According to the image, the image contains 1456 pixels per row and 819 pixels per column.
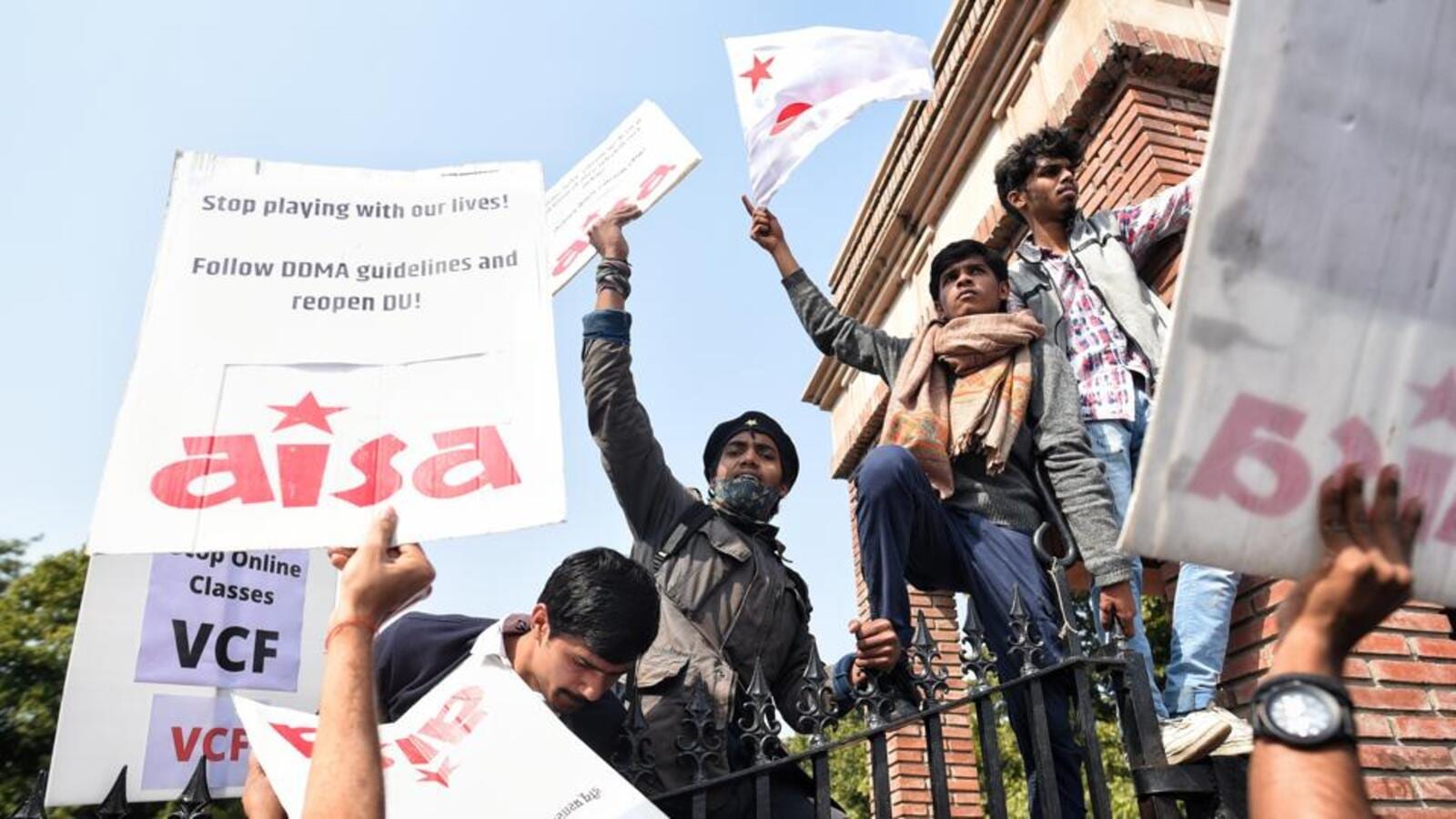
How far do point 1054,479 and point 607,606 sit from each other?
1.38 m

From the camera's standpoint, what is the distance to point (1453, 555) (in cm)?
120

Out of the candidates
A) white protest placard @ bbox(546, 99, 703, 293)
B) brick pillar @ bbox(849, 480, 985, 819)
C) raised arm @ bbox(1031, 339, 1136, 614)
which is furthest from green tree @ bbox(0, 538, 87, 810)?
raised arm @ bbox(1031, 339, 1136, 614)

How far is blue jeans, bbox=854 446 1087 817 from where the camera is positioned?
2594 millimetres

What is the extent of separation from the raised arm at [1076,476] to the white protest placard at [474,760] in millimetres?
1453

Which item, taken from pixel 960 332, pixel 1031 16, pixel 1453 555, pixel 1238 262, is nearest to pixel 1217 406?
pixel 1238 262

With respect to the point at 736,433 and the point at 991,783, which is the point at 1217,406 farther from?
the point at 736,433

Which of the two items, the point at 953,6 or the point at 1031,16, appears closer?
the point at 1031,16

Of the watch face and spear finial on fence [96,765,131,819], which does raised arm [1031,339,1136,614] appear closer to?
the watch face

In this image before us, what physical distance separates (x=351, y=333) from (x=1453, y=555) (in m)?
1.79

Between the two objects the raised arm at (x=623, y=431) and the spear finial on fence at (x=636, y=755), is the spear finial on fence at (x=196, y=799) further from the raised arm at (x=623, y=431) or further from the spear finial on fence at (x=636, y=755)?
the raised arm at (x=623, y=431)

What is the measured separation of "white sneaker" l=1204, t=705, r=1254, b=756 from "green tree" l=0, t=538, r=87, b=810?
14714 millimetres

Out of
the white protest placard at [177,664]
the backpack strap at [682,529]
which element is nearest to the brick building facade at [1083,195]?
the backpack strap at [682,529]

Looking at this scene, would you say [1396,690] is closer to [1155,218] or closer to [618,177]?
[1155,218]

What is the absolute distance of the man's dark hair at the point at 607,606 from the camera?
2326 millimetres
